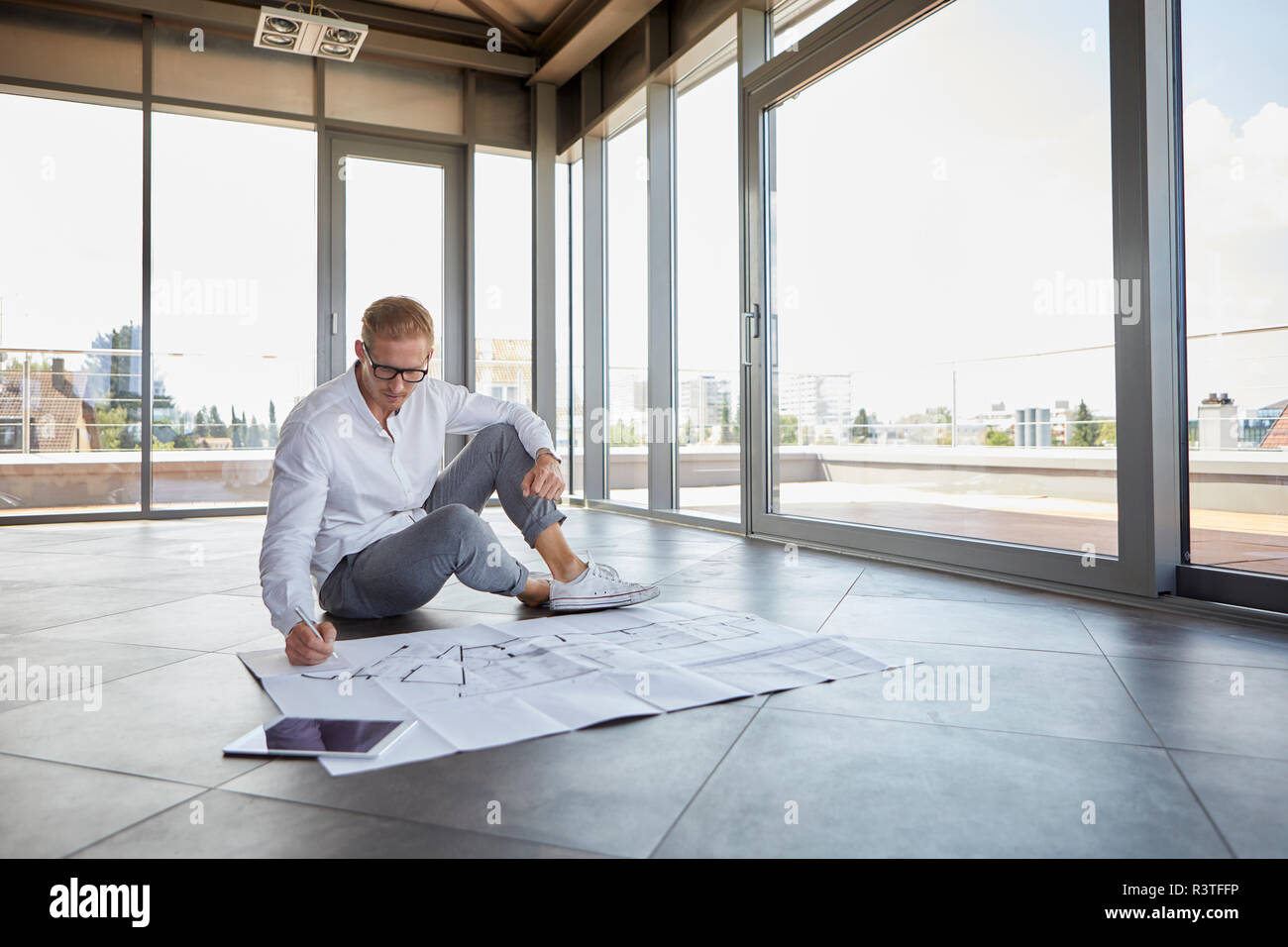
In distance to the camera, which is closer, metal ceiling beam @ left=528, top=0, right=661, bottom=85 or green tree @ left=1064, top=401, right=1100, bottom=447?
green tree @ left=1064, top=401, right=1100, bottom=447

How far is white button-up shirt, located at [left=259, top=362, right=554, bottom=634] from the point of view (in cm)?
160

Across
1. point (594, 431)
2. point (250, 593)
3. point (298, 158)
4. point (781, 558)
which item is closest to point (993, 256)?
point (781, 558)

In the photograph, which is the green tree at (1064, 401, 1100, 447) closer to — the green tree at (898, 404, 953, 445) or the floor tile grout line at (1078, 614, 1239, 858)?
the green tree at (898, 404, 953, 445)

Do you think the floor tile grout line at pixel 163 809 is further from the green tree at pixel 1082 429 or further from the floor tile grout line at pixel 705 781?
the green tree at pixel 1082 429

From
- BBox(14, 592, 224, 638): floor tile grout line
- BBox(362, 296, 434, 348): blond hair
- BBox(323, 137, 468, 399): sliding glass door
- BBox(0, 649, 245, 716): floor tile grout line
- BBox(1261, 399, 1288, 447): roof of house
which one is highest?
BBox(323, 137, 468, 399): sliding glass door

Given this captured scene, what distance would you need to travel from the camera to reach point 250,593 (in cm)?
256

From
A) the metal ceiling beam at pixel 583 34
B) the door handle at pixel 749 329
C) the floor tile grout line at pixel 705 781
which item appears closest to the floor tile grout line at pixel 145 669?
the floor tile grout line at pixel 705 781

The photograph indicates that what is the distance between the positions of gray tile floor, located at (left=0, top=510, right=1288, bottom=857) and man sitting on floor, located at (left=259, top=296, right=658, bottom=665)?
0.50 feet

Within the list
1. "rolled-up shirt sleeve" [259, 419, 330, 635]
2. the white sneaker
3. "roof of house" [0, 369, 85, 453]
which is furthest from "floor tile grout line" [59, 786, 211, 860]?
"roof of house" [0, 369, 85, 453]

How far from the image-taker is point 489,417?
2.32m

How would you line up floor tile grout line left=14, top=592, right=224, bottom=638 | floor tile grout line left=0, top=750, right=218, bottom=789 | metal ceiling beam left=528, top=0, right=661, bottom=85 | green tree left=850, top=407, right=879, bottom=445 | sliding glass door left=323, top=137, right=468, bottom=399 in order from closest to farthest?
1. floor tile grout line left=0, top=750, right=218, bottom=789
2. floor tile grout line left=14, top=592, right=224, bottom=638
3. green tree left=850, top=407, right=879, bottom=445
4. metal ceiling beam left=528, top=0, right=661, bottom=85
5. sliding glass door left=323, top=137, right=468, bottom=399

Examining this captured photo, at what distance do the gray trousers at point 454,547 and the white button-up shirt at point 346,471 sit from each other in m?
0.06
